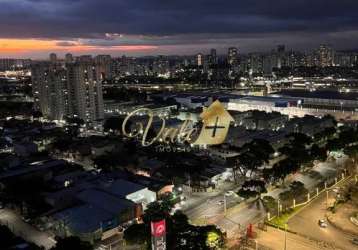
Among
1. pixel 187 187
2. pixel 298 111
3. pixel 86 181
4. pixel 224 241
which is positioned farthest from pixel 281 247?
pixel 298 111

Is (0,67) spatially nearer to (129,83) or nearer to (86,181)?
(129,83)

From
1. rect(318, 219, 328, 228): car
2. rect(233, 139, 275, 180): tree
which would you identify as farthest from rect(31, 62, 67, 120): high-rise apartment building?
rect(318, 219, 328, 228): car

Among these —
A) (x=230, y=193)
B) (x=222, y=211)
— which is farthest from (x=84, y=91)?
(x=222, y=211)

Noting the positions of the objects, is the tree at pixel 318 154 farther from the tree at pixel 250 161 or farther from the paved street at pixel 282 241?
the paved street at pixel 282 241

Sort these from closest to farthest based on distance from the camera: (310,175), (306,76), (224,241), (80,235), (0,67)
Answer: (224,241) → (80,235) → (310,175) → (306,76) → (0,67)

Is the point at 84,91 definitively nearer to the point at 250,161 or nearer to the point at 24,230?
the point at 250,161
